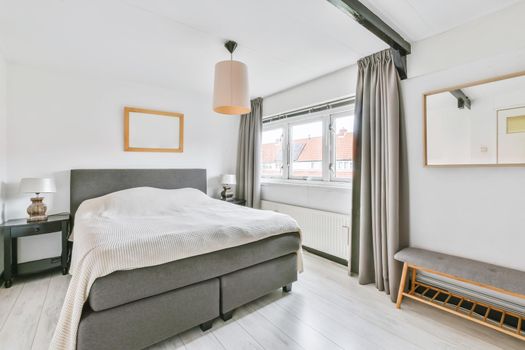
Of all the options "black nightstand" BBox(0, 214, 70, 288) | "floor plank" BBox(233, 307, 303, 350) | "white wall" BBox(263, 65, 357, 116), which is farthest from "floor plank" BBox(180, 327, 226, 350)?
"white wall" BBox(263, 65, 357, 116)

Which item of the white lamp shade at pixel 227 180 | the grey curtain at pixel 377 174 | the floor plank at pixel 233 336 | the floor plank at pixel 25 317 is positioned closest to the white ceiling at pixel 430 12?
the grey curtain at pixel 377 174

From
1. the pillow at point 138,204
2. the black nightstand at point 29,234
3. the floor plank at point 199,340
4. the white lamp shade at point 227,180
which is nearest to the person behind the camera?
the floor plank at point 199,340

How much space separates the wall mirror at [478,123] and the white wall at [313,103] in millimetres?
971

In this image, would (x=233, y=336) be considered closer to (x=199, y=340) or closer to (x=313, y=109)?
(x=199, y=340)

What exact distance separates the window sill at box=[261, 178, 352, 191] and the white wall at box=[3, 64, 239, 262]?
5.03 ft

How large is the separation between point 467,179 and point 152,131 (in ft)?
12.5

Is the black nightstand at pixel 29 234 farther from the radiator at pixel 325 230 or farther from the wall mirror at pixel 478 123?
the wall mirror at pixel 478 123

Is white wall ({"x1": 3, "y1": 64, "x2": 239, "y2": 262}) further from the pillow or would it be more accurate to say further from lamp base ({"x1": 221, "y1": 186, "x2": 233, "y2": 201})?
lamp base ({"x1": 221, "y1": 186, "x2": 233, "y2": 201})

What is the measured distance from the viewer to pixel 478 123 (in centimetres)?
198

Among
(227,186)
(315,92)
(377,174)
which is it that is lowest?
(227,186)

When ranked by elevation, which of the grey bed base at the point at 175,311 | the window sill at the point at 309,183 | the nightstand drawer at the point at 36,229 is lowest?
the grey bed base at the point at 175,311

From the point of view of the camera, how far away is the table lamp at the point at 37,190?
256cm

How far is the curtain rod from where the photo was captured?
10.1 ft

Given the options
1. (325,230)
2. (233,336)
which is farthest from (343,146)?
(233,336)
